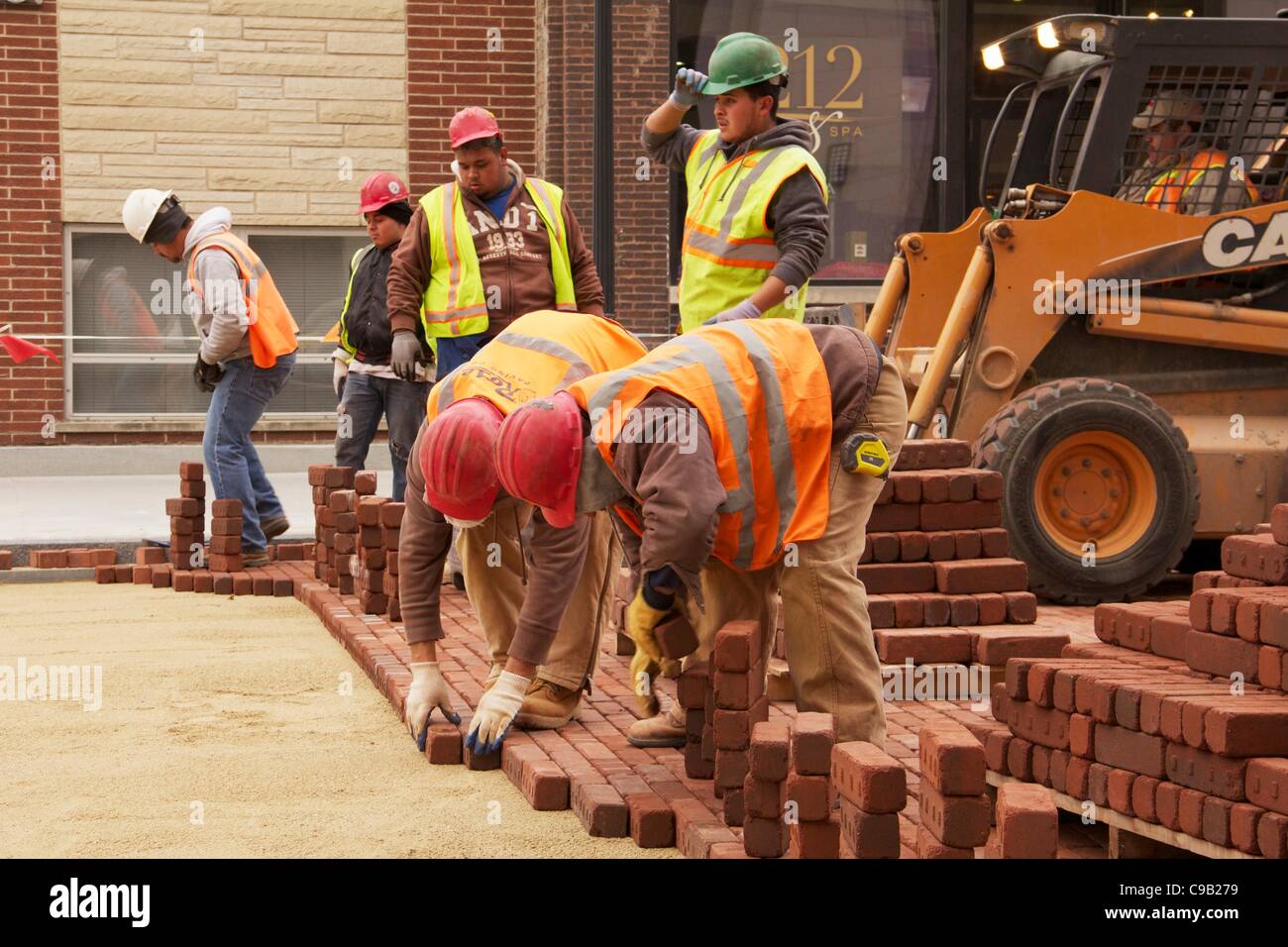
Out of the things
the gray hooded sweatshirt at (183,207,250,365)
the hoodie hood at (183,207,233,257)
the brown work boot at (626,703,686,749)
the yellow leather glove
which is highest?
the hoodie hood at (183,207,233,257)

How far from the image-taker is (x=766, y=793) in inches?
152

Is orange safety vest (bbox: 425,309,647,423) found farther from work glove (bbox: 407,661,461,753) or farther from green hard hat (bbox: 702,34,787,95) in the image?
green hard hat (bbox: 702,34,787,95)

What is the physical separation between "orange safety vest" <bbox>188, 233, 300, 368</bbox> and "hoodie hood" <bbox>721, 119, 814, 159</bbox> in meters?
3.60

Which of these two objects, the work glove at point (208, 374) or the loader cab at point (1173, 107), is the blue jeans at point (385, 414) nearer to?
the work glove at point (208, 374)

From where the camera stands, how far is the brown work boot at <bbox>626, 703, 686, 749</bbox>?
5.23 metres

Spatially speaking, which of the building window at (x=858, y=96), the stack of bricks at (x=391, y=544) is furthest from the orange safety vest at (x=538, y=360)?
the building window at (x=858, y=96)

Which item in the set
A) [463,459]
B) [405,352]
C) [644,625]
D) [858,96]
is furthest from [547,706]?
[858,96]

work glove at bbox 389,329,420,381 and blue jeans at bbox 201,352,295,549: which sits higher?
work glove at bbox 389,329,420,381

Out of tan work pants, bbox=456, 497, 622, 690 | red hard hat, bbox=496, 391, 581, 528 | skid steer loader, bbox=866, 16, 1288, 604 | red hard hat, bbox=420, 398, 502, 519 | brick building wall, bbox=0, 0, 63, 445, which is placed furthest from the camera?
brick building wall, bbox=0, 0, 63, 445

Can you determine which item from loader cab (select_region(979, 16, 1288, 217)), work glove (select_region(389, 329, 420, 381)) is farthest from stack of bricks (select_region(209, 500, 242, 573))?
loader cab (select_region(979, 16, 1288, 217))

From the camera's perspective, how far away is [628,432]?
4227 mm

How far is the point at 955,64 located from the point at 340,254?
18.5 feet

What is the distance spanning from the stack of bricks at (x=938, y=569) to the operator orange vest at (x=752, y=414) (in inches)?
65.9

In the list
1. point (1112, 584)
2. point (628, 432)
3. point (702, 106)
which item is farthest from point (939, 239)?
point (702, 106)
